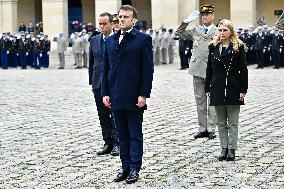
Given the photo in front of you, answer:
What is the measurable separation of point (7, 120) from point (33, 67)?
77.7ft

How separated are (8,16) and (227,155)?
1444 inches

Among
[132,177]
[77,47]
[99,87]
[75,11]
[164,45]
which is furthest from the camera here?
[75,11]

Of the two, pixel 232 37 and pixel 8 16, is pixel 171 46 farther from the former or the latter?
pixel 232 37

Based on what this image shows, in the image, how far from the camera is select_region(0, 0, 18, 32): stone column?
45.0 metres

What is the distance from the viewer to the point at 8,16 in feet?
148

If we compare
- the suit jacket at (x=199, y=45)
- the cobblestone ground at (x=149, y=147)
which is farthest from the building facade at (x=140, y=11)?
the suit jacket at (x=199, y=45)

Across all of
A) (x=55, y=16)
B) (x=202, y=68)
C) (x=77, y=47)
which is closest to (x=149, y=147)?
(x=202, y=68)

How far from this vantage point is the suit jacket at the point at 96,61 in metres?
11.0

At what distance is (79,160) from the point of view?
10477mm

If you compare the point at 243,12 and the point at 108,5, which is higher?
the point at 108,5

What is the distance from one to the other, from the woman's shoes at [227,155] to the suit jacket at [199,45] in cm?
223

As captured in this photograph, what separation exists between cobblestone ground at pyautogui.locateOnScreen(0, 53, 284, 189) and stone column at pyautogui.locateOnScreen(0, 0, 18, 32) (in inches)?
972

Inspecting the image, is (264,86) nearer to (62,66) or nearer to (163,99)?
(163,99)

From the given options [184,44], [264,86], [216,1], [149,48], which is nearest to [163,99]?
[264,86]
